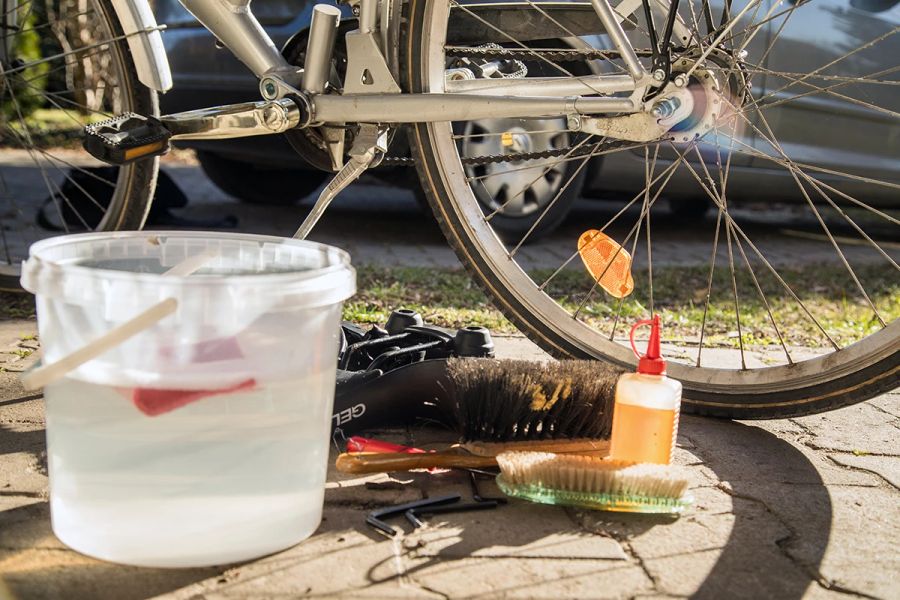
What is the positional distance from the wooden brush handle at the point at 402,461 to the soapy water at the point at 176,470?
289 mm

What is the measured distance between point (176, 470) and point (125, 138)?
1109 millimetres

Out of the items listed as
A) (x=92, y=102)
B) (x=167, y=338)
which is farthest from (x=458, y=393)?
(x=92, y=102)

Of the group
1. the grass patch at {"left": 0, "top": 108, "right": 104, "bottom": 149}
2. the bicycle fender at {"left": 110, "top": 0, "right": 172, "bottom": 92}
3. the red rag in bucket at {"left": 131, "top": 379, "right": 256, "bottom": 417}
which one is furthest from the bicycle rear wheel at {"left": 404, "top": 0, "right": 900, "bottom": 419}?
the grass patch at {"left": 0, "top": 108, "right": 104, "bottom": 149}

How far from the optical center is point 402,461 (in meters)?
1.92

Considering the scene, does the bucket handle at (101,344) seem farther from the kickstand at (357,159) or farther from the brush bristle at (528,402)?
the kickstand at (357,159)

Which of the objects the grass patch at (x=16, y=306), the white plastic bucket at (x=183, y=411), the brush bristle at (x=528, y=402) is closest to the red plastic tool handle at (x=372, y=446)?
the brush bristle at (x=528, y=402)

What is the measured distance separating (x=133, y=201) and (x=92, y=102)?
713 mm

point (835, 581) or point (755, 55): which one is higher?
point (755, 55)

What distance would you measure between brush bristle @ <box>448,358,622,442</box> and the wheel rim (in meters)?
1.31

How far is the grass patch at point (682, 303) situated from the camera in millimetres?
3256

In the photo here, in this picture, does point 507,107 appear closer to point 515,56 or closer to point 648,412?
point 515,56

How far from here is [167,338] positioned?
1507mm

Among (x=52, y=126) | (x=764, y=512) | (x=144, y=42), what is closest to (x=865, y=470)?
(x=764, y=512)

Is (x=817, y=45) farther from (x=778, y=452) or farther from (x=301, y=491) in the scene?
(x=301, y=491)
